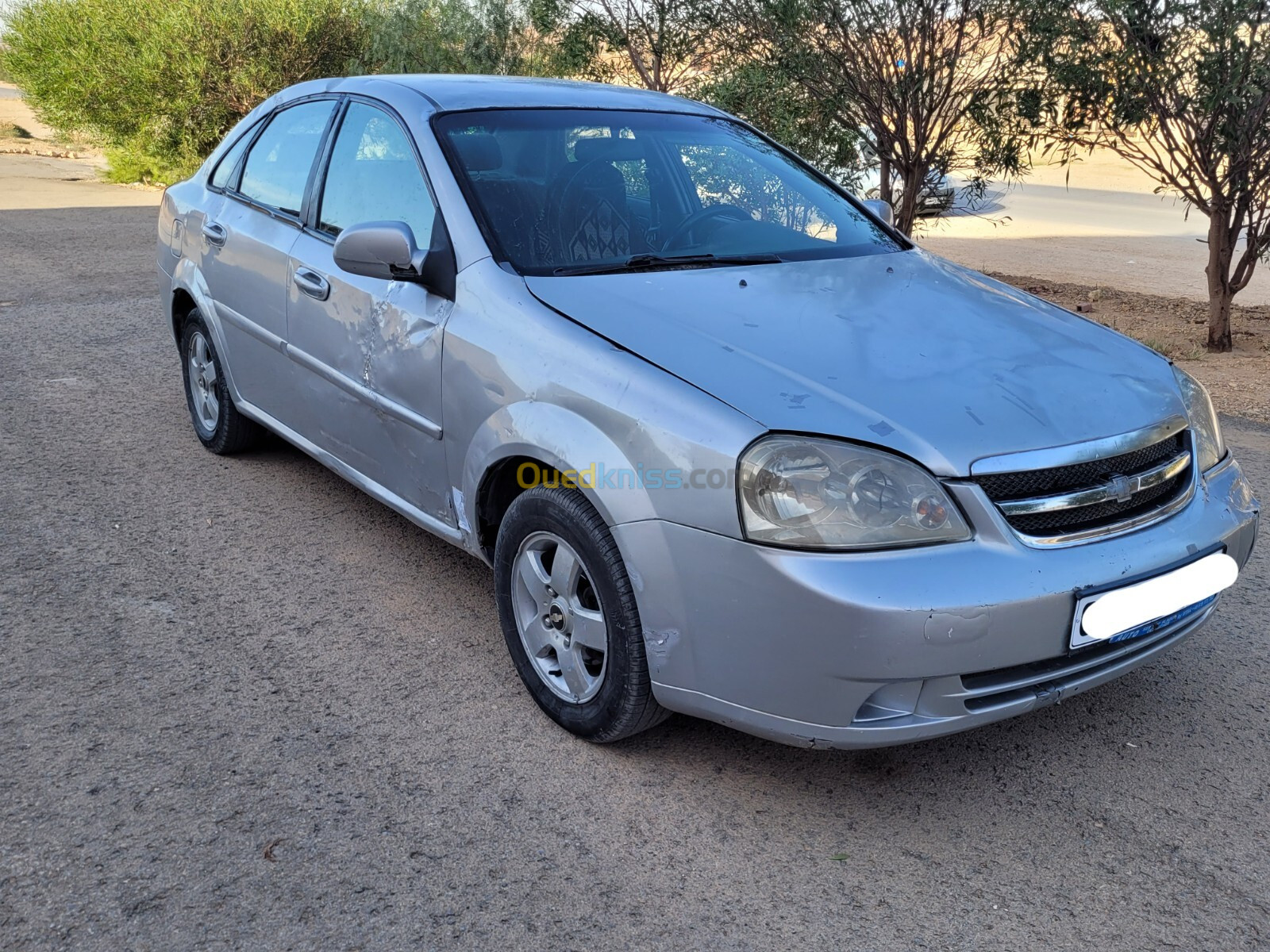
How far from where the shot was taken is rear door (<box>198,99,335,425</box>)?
4230 millimetres

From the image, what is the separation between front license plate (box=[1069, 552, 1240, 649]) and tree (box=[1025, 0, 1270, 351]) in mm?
5204

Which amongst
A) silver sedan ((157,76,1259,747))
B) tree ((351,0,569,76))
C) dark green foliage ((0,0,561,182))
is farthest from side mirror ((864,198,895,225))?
dark green foliage ((0,0,561,182))

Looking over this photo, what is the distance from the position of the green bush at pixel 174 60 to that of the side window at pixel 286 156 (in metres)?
12.3

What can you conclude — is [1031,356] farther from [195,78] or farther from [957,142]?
[195,78]

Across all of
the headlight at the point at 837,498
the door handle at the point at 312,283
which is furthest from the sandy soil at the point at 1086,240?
the headlight at the point at 837,498

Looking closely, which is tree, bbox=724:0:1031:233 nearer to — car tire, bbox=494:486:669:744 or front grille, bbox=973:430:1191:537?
front grille, bbox=973:430:1191:537

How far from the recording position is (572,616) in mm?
2988

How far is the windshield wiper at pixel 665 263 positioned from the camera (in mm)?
3311

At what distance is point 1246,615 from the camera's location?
3.89 m

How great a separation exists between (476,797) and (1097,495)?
64.9 inches

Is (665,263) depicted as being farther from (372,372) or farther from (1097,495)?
(1097,495)

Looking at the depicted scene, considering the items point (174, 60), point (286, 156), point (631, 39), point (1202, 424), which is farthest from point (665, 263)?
point (174, 60)

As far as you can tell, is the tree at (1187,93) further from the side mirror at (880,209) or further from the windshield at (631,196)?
the windshield at (631,196)

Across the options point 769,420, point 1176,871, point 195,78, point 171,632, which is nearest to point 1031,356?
point 769,420
